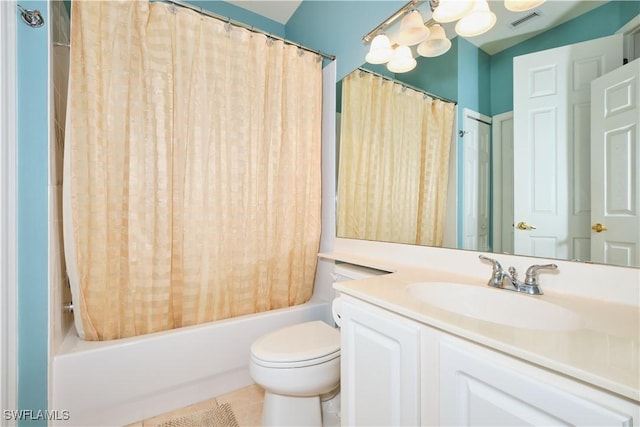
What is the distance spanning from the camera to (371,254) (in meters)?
1.51

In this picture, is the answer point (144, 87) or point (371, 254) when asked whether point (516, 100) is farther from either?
point (144, 87)

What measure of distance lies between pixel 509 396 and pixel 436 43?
1.32 metres

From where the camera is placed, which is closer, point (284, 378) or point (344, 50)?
point (284, 378)

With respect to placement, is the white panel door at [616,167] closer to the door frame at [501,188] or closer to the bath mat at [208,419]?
the door frame at [501,188]

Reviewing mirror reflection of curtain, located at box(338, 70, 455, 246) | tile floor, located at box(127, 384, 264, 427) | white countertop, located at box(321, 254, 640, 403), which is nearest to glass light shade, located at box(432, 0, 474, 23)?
mirror reflection of curtain, located at box(338, 70, 455, 246)

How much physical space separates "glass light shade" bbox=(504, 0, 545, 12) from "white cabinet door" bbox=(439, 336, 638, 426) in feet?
3.67

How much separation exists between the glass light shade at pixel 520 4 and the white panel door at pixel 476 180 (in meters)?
0.35

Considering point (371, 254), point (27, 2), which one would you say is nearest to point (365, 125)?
point (371, 254)

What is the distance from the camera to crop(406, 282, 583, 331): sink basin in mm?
742

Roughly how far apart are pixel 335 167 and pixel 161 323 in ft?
4.35

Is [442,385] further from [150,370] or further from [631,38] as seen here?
[150,370]

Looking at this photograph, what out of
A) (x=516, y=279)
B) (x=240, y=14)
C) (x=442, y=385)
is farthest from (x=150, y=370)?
(x=240, y=14)

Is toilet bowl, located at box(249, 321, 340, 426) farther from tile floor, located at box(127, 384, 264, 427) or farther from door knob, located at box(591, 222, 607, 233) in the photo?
door knob, located at box(591, 222, 607, 233)

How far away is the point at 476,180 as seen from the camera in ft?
3.60
